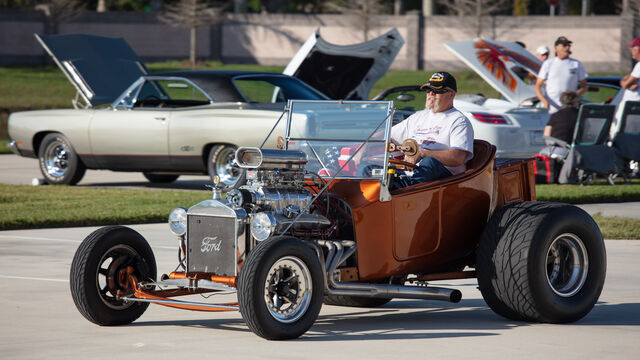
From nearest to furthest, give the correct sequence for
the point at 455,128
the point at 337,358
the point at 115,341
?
the point at 337,358
the point at 115,341
the point at 455,128

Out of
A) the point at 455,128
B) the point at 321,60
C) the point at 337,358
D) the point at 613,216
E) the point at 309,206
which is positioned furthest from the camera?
the point at 321,60

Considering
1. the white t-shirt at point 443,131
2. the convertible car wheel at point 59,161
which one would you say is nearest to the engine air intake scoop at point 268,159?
the white t-shirt at point 443,131

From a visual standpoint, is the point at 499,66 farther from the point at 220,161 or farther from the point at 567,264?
the point at 567,264

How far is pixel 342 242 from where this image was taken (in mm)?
6410

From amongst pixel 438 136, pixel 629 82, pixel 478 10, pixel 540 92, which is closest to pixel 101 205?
pixel 438 136

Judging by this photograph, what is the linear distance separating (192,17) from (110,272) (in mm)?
55096

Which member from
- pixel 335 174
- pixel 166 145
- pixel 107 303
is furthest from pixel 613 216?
pixel 107 303

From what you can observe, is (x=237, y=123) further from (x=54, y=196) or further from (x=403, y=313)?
(x=403, y=313)

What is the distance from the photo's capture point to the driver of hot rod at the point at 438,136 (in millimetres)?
6961

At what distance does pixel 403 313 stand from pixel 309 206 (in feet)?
3.83

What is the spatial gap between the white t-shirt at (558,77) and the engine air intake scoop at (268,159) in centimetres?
1075

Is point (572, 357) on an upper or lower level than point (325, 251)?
lower

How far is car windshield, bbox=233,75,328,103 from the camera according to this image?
48.0 feet

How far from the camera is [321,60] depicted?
16.5 meters
